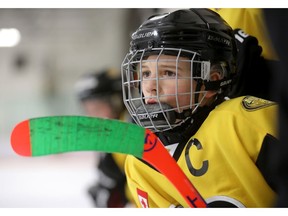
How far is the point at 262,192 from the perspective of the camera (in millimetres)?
697

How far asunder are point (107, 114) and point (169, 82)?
3.07 ft

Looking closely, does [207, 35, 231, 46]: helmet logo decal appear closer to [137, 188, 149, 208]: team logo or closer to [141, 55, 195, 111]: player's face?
[141, 55, 195, 111]: player's face

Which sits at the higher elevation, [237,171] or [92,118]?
[92,118]

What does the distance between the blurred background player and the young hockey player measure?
29.4 inches

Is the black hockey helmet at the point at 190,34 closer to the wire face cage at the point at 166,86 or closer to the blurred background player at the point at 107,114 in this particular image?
the wire face cage at the point at 166,86

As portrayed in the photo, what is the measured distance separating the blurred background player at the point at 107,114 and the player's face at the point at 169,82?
0.77 meters

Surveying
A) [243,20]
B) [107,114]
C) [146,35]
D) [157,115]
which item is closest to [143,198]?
[157,115]

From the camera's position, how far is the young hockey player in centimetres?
71

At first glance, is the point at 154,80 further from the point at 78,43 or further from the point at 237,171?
the point at 78,43

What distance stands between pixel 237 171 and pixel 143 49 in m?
0.24

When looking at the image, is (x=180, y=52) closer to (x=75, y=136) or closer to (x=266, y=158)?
(x=266, y=158)

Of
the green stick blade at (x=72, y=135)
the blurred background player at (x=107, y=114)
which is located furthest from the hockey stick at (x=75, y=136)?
the blurred background player at (x=107, y=114)

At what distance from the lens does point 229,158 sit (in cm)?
72

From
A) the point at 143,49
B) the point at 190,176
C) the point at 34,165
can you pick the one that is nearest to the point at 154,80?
the point at 143,49
